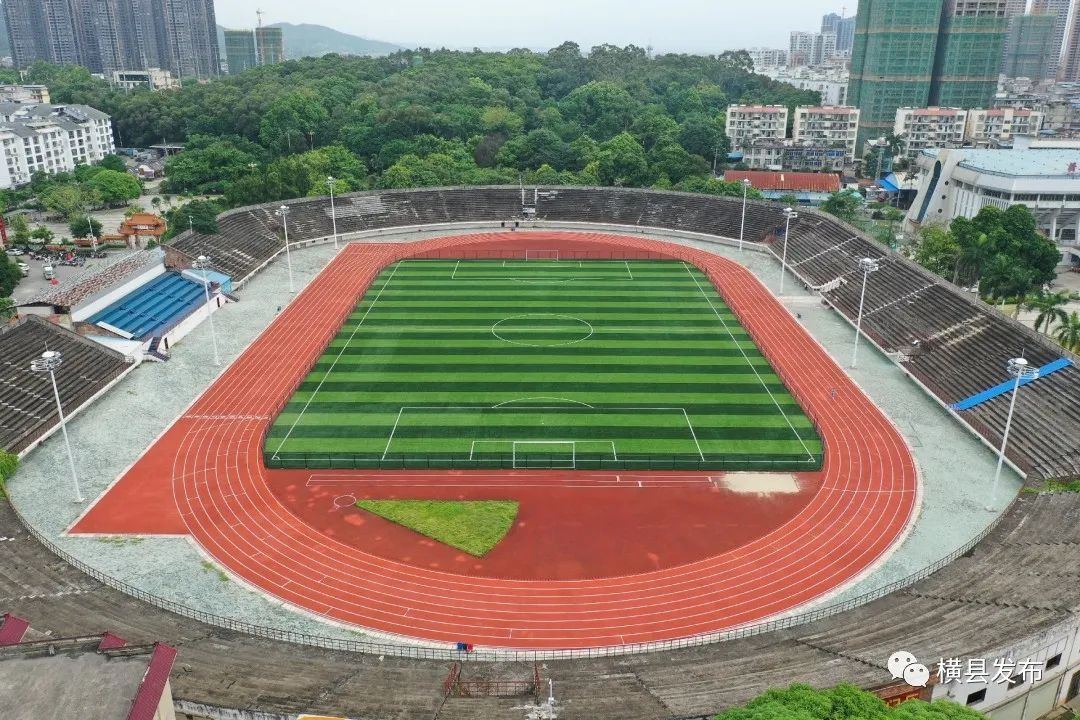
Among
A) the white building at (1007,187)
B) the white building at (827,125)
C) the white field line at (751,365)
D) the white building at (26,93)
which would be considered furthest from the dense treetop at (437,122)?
the white field line at (751,365)

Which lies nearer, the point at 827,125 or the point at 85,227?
the point at 85,227

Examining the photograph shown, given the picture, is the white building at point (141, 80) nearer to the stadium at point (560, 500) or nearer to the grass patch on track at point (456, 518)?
the stadium at point (560, 500)

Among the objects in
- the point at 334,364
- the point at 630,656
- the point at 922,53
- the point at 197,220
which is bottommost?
the point at 630,656

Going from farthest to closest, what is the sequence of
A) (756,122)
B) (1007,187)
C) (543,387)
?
(756,122)
(1007,187)
(543,387)

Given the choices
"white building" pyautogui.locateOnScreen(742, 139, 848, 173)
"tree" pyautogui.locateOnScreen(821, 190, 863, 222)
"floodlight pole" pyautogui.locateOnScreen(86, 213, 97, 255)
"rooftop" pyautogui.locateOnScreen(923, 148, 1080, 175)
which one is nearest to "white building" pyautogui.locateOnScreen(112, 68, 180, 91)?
"floodlight pole" pyautogui.locateOnScreen(86, 213, 97, 255)

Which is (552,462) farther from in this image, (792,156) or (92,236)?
(792,156)

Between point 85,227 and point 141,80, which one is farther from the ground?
point 141,80

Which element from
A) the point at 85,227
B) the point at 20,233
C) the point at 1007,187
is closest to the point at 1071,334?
the point at 1007,187
